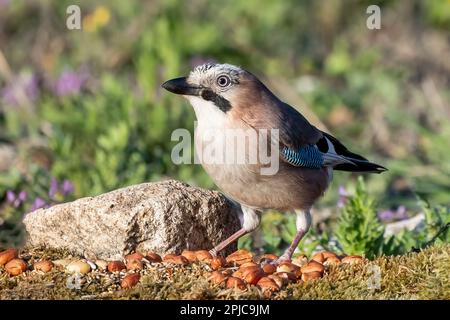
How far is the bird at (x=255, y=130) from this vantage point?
A: 203 inches

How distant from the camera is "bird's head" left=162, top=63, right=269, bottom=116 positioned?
17.1 feet

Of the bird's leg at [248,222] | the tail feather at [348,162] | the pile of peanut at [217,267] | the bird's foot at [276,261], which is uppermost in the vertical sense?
the tail feather at [348,162]

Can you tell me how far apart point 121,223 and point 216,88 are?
0.99 meters

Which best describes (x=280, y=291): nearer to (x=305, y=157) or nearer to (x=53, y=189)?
(x=305, y=157)

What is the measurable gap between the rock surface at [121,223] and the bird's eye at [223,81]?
0.66 metres

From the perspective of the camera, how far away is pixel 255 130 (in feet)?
17.0

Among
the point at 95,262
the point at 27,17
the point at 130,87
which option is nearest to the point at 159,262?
the point at 95,262

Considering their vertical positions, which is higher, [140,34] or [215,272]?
[140,34]

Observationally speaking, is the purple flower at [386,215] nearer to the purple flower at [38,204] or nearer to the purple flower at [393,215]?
the purple flower at [393,215]

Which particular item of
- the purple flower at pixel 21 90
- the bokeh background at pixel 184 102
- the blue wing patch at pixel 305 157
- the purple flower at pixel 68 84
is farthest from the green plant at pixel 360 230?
the purple flower at pixel 21 90
